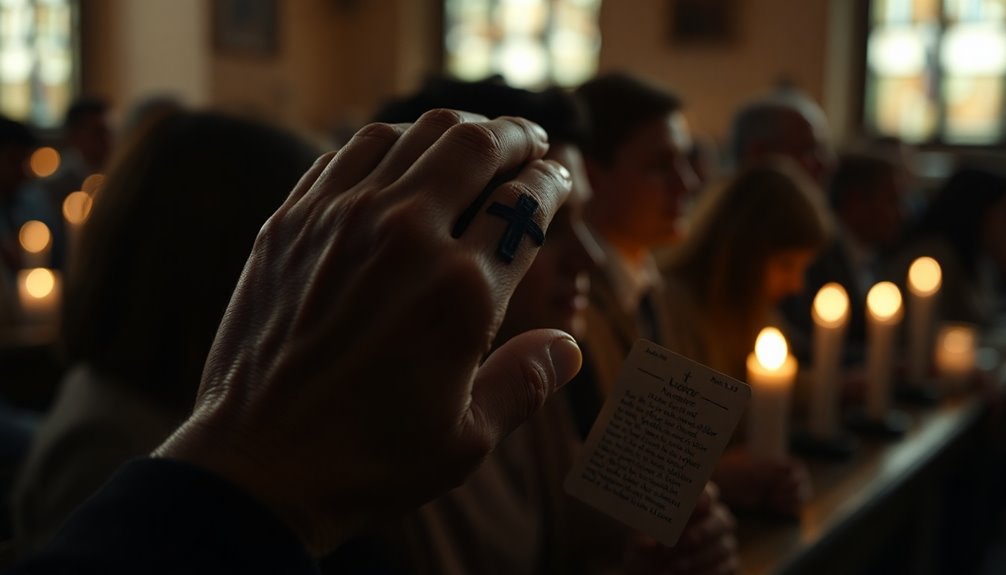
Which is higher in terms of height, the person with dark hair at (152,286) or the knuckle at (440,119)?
the knuckle at (440,119)

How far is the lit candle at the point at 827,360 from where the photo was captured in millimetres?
2107

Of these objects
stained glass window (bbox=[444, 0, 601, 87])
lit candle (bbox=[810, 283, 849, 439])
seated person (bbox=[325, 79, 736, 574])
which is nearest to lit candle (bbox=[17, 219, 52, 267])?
seated person (bbox=[325, 79, 736, 574])

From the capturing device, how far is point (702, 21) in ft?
30.3

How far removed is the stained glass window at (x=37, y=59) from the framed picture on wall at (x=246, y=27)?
54.0 inches

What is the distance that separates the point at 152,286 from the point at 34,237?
11.5ft

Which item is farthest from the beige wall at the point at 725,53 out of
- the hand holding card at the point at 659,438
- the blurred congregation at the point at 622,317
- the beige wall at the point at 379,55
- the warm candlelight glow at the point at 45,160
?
the hand holding card at the point at 659,438

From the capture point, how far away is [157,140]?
4.64ft

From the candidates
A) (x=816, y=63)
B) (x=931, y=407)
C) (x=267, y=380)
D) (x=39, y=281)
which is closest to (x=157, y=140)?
(x=267, y=380)

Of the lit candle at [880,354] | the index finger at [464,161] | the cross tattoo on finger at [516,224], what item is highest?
the index finger at [464,161]

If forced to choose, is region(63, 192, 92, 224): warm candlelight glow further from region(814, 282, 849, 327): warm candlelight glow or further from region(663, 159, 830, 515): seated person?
region(814, 282, 849, 327): warm candlelight glow

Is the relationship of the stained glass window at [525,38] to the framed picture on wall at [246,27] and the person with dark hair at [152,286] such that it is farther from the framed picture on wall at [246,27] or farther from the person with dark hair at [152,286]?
the person with dark hair at [152,286]

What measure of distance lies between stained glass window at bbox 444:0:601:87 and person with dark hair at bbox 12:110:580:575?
956 centimetres

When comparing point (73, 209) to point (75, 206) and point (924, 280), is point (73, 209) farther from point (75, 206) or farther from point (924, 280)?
point (924, 280)

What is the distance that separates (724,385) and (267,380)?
0.25 meters
